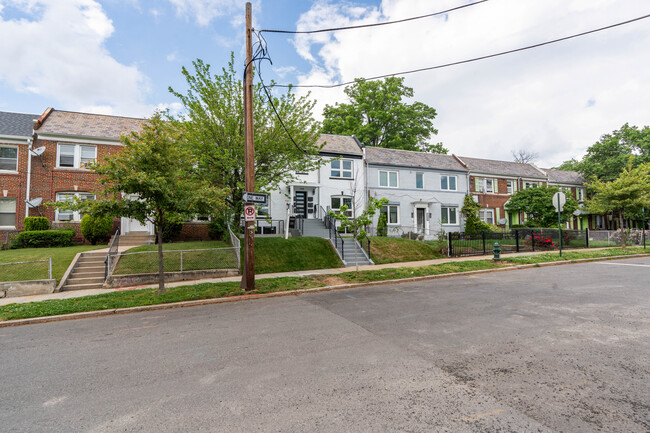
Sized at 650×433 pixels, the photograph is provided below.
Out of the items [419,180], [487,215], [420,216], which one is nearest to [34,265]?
[420,216]

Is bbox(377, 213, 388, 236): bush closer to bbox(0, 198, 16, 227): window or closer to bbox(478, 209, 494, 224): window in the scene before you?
bbox(478, 209, 494, 224): window

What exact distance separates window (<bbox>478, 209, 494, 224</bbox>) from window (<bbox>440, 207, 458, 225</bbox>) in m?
3.39

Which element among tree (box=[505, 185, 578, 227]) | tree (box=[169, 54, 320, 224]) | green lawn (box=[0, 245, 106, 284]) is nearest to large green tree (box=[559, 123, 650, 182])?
tree (box=[505, 185, 578, 227])

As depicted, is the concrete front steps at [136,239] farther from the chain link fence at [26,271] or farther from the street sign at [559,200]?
the street sign at [559,200]

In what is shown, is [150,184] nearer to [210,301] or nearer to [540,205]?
[210,301]

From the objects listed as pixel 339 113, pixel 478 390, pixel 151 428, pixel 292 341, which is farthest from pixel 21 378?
pixel 339 113

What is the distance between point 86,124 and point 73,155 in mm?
2526

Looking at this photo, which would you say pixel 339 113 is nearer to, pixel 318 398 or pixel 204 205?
pixel 204 205

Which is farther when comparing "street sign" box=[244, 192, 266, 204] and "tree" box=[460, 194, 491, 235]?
"tree" box=[460, 194, 491, 235]

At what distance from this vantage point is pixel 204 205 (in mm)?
10086

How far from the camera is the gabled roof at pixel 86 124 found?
1830cm

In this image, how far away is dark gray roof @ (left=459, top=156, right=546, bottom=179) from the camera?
30228mm

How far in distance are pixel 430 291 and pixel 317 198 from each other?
578 inches

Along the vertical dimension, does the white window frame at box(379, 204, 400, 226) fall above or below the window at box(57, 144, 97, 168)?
below
